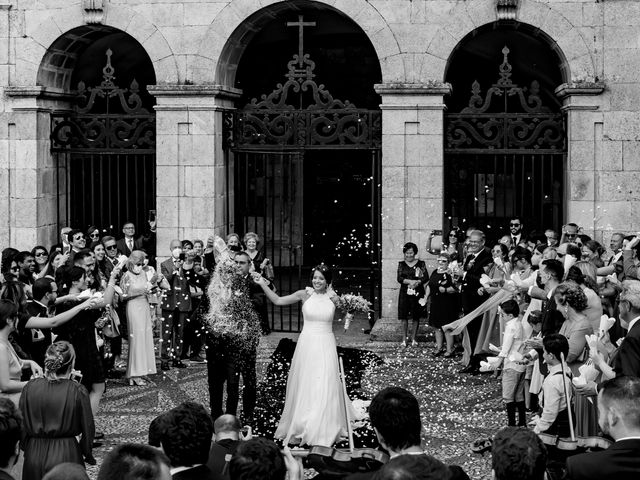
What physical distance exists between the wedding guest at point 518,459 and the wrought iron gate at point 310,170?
33.0 feet

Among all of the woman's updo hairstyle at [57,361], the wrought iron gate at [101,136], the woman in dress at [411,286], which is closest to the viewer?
the woman's updo hairstyle at [57,361]

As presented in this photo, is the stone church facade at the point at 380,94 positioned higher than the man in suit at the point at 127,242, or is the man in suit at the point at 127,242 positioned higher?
the stone church facade at the point at 380,94

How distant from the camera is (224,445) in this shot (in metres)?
7.39

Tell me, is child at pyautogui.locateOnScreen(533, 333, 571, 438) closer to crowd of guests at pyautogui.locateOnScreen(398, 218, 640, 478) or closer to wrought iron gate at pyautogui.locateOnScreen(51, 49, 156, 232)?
crowd of guests at pyautogui.locateOnScreen(398, 218, 640, 478)

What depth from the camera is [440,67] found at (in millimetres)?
18141

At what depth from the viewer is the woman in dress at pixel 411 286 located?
17000mm

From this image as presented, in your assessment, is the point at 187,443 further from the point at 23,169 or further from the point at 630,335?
the point at 23,169

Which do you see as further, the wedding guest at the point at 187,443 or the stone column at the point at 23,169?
the stone column at the point at 23,169

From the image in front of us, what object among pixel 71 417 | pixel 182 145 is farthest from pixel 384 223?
pixel 71 417

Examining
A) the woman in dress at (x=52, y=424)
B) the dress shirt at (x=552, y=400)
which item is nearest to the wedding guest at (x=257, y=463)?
the woman in dress at (x=52, y=424)

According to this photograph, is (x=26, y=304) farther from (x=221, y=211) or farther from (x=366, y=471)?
(x=221, y=211)

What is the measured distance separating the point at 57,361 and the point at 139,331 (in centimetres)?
589

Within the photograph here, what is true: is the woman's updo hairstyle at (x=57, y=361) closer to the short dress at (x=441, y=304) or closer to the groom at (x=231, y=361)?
the groom at (x=231, y=361)

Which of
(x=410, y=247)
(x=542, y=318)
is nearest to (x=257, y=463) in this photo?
(x=542, y=318)
